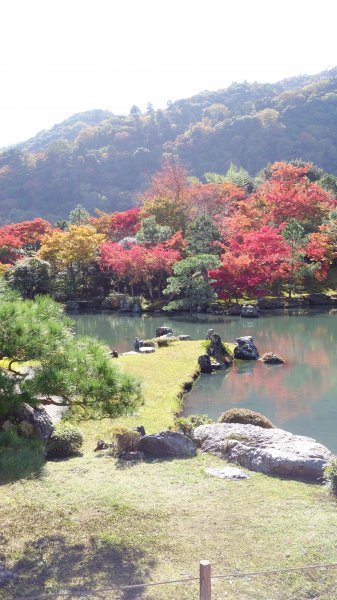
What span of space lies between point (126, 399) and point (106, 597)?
8.30 feet

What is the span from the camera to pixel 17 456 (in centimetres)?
704

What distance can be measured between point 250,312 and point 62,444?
25.5 meters

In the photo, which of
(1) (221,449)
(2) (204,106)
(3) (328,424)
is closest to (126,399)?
(1) (221,449)

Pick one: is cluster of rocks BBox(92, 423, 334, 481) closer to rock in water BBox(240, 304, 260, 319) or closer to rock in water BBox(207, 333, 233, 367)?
rock in water BBox(207, 333, 233, 367)

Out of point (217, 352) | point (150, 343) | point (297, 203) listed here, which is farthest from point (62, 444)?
point (297, 203)

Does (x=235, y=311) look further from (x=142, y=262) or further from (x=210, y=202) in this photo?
(x=210, y=202)

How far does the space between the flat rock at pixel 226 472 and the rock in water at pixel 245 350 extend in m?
14.3

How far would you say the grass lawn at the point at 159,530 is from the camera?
5.86 metres

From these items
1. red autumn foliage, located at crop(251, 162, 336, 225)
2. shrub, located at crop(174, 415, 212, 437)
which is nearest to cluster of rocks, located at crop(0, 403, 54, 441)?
shrub, located at crop(174, 415, 212, 437)

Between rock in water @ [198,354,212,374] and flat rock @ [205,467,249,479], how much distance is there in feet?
38.9

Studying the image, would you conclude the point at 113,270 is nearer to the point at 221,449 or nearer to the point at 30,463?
the point at 221,449

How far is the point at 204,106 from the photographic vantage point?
16300 cm

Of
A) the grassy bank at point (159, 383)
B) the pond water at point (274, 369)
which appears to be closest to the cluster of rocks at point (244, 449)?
the grassy bank at point (159, 383)

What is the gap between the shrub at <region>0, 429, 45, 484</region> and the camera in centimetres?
694
